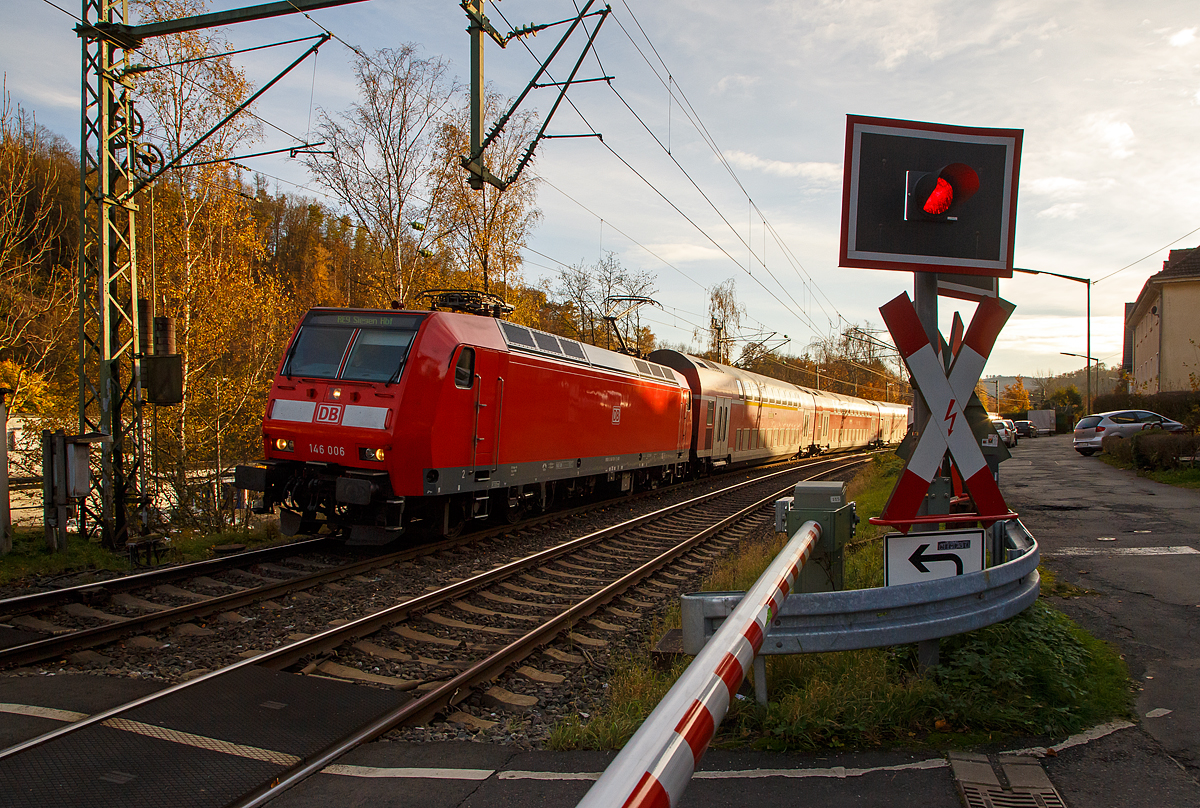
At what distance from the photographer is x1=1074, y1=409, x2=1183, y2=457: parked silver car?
932 inches

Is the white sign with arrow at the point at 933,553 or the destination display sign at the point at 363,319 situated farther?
the destination display sign at the point at 363,319

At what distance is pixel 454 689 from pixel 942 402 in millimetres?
3490

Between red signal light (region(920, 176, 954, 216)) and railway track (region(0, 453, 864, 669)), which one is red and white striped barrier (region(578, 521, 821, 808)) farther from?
railway track (region(0, 453, 864, 669))

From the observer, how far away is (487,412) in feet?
33.9

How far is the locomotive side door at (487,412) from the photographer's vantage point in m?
10.1

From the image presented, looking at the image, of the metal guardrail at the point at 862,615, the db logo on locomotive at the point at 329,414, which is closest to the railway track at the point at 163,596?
the db logo on locomotive at the point at 329,414

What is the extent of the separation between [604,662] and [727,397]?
18163 mm

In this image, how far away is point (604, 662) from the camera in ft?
19.4

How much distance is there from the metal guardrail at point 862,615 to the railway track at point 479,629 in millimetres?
2165

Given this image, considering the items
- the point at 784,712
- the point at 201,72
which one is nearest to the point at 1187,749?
the point at 784,712

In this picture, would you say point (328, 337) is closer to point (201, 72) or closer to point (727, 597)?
point (727, 597)

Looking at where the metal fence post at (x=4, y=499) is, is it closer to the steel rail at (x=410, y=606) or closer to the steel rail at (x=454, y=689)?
the steel rail at (x=410, y=606)

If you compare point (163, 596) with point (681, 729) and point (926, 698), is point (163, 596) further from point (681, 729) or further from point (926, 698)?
point (681, 729)

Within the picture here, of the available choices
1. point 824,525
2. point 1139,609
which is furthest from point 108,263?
point 1139,609
